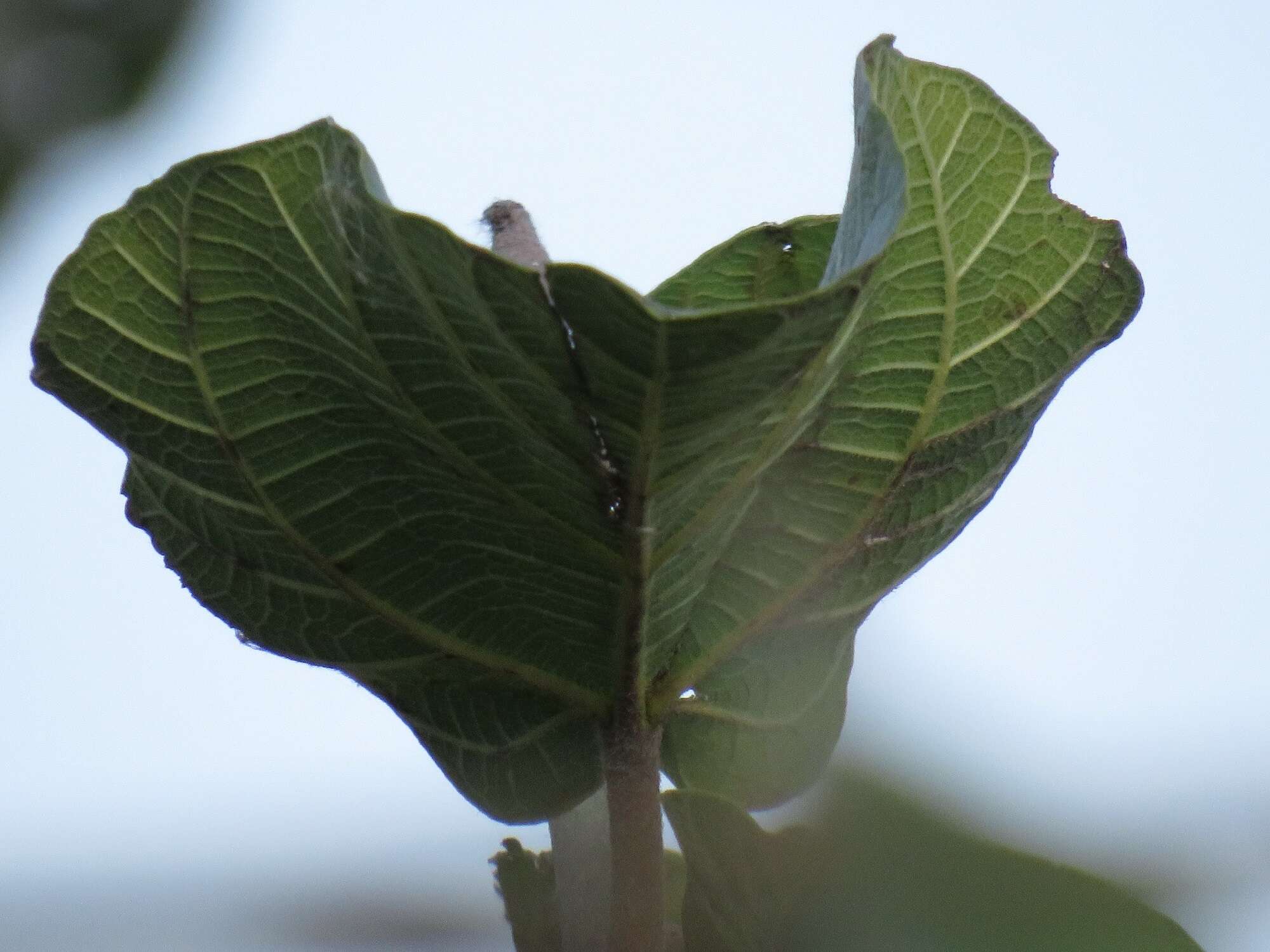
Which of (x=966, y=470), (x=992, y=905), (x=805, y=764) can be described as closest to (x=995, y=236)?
(x=966, y=470)

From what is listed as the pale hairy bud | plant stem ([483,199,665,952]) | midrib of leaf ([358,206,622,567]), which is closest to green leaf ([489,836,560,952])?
plant stem ([483,199,665,952])

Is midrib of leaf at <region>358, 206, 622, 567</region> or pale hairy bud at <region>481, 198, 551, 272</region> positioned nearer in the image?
midrib of leaf at <region>358, 206, 622, 567</region>

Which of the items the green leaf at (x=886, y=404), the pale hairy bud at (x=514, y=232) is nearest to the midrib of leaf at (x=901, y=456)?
the green leaf at (x=886, y=404)

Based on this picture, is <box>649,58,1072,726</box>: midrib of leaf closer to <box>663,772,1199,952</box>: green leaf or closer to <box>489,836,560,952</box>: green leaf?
Result: <box>489,836,560,952</box>: green leaf

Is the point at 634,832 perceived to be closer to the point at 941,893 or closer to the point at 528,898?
the point at 528,898

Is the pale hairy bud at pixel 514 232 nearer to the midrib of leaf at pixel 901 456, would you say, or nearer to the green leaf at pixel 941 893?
the midrib of leaf at pixel 901 456

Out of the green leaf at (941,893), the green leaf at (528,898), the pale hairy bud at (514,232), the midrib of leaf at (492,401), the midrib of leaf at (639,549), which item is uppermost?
the pale hairy bud at (514,232)
